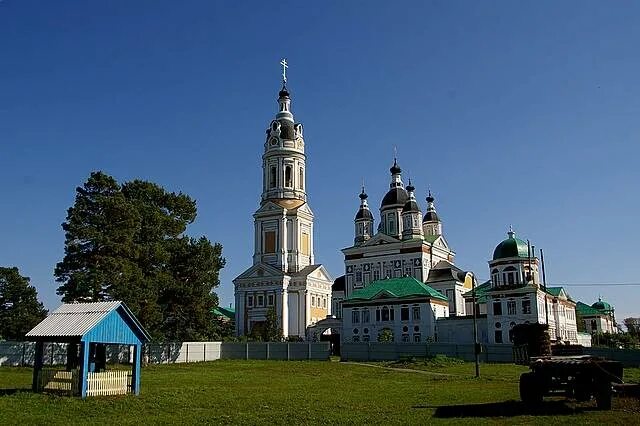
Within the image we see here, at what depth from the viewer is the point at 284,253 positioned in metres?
78.8

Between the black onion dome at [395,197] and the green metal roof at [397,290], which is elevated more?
the black onion dome at [395,197]

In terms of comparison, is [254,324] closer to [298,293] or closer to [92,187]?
[298,293]

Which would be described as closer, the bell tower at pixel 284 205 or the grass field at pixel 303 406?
the grass field at pixel 303 406

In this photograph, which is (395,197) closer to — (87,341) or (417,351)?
(417,351)

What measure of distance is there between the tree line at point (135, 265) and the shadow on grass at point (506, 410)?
28004 millimetres

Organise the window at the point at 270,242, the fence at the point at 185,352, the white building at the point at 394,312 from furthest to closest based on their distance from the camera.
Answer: the window at the point at 270,242, the white building at the point at 394,312, the fence at the point at 185,352

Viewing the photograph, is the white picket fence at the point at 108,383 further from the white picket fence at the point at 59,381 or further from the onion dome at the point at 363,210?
the onion dome at the point at 363,210

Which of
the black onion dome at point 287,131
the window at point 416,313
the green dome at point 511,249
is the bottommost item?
the window at point 416,313

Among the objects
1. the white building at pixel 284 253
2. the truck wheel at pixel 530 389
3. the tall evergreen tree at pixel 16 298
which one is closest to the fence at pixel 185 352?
the tall evergreen tree at pixel 16 298

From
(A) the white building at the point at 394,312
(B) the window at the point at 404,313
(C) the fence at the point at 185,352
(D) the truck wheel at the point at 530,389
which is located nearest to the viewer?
(D) the truck wheel at the point at 530,389

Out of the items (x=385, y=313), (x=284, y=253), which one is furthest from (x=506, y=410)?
(x=284, y=253)

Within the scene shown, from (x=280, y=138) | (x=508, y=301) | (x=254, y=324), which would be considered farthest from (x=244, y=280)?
(x=508, y=301)

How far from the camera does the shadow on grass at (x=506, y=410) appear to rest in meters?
17.9

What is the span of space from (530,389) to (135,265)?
31247 millimetres
